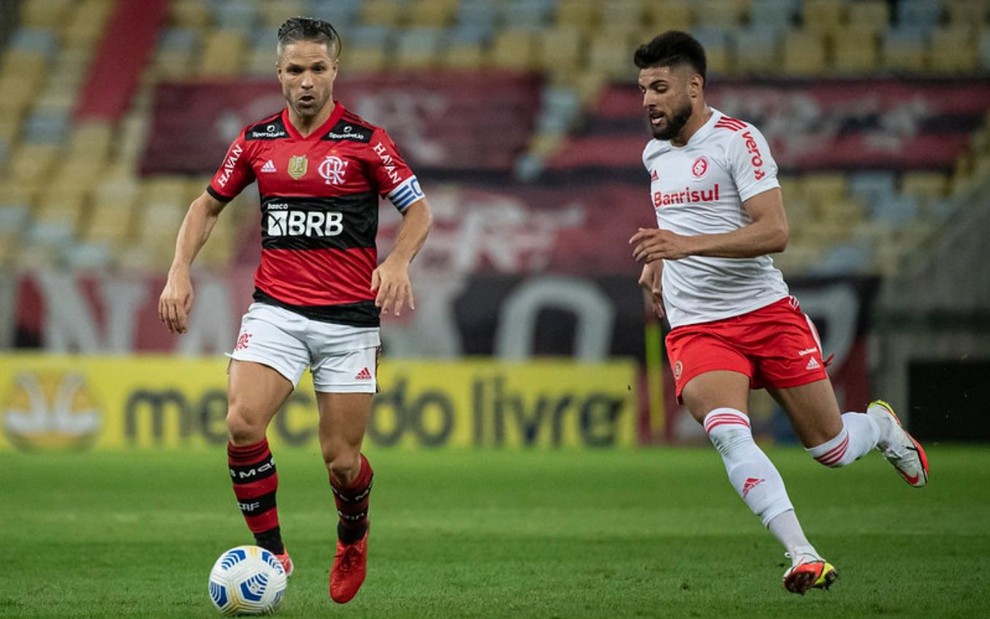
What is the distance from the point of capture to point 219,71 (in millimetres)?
21625

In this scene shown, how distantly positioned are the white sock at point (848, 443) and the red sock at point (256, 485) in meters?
2.25

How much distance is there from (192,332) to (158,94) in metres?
5.83

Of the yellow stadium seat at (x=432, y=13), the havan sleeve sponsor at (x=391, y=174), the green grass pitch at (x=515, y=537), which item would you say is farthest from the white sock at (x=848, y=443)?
the yellow stadium seat at (x=432, y=13)

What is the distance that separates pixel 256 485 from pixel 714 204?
7.11ft

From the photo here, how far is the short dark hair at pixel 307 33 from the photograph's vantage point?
650cm

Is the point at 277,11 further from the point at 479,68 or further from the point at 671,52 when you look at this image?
the point at 671,52

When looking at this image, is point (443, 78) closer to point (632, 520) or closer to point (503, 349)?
point (503, 349)

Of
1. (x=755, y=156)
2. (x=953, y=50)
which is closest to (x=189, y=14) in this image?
(x=953, y=50)

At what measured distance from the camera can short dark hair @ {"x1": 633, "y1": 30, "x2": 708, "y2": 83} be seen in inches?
262

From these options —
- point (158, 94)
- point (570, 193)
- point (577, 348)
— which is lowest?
point (577, 348)

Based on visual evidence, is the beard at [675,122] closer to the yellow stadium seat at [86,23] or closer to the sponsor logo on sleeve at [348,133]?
the sponsor logo on sleeve at [348,133]

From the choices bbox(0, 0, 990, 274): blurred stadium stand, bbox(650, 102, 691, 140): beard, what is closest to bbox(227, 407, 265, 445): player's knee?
bbox(650, 102, 691, 140): beard

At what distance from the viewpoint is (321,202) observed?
6586mm

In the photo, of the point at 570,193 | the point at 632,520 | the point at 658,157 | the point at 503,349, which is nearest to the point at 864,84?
the point at 570,193
